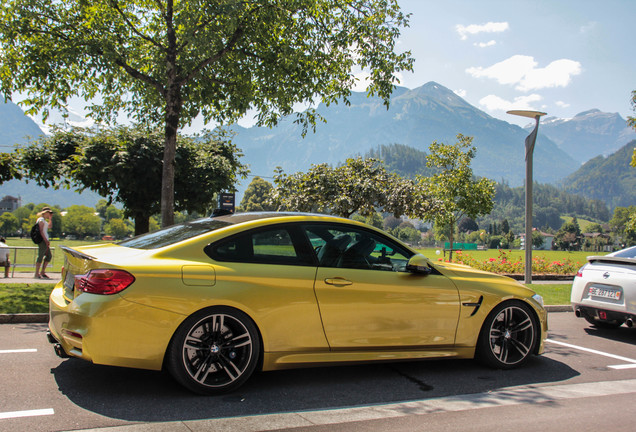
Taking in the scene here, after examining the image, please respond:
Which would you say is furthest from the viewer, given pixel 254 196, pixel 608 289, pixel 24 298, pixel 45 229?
pixel 254 196

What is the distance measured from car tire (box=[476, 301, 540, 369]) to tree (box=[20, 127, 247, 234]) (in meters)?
12.2

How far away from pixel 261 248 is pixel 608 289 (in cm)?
570

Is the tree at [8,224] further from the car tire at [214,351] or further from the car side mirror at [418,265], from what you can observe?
the car side mirror at [418,265]

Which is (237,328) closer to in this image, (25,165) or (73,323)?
(73,323)

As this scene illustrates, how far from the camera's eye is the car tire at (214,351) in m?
3.98

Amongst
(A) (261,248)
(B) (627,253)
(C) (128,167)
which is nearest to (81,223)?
(C) (128,167)

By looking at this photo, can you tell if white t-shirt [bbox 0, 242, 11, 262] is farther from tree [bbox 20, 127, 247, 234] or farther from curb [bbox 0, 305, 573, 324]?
curb [bbox 0, 305, 573, 324]

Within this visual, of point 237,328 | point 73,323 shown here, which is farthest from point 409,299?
point 73,323

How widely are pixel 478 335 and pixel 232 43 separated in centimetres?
830

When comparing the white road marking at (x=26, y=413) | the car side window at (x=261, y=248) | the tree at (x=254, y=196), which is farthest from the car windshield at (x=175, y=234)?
the tree at (x=254, y=196)

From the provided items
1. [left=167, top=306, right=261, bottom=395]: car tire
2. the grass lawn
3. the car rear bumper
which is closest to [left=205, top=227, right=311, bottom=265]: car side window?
[left=167, top=306, right=261, bottom=395]: car tire

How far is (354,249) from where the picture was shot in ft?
15.9

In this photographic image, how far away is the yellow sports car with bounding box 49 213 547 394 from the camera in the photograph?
12.8ft

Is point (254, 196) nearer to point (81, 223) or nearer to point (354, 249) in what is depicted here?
point (81, 223)
